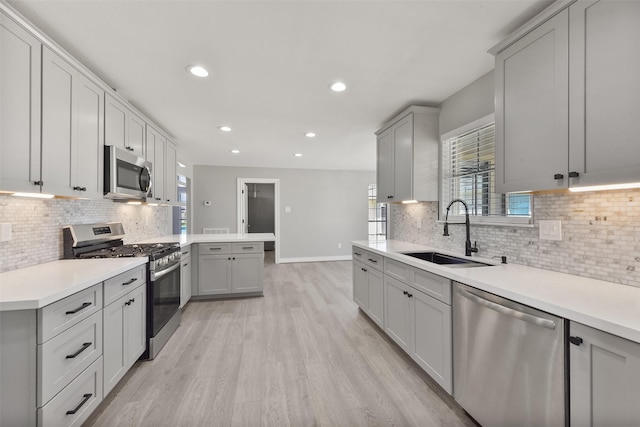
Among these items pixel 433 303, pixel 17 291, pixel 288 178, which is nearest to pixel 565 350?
pixel 433 303

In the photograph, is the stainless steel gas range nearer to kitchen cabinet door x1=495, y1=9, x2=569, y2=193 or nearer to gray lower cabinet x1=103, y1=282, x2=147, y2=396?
gray lower cabinet x1=103, y1=282, x2=147, y2=396

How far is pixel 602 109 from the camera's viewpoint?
3.83 feet

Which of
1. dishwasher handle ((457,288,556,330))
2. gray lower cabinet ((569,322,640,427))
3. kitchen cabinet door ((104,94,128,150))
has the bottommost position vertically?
gray lower cabinet ((569,322,640,427))

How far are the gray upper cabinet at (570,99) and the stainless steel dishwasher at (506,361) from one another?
697 millimetres

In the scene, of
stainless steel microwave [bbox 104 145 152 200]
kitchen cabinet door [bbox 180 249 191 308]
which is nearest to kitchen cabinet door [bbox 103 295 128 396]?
stainless steel microwave [bbox 104 145 152 200]

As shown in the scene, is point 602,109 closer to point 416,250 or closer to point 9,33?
point 416,250

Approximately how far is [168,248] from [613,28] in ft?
11.1

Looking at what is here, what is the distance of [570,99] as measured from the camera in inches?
50.7

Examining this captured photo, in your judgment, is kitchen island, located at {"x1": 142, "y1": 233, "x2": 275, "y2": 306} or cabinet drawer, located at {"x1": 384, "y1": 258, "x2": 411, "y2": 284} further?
kitchen island, located at {"x1": 142, "y1": 233, "x2": 275, "y2": 306}

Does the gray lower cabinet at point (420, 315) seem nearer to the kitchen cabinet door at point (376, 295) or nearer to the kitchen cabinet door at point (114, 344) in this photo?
the kitchen cabinet door at point (376, 295)

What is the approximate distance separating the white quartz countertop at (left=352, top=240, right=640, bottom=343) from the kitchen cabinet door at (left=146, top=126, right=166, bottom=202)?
10.4 feet

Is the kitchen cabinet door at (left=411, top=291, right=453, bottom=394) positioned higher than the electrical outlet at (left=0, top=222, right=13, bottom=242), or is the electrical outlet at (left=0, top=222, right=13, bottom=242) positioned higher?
the electrical outlet at (left=0, top=222, right=13, bottom=242)

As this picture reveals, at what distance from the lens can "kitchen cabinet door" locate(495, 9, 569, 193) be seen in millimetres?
1328

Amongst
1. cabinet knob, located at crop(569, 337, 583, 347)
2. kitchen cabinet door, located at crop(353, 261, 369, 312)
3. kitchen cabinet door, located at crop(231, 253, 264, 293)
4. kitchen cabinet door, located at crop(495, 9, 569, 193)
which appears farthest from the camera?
kitchen cabinet door, located at crop(231, 253, 264, 293)
